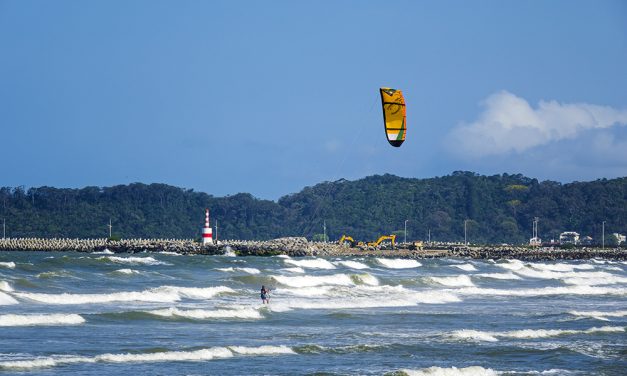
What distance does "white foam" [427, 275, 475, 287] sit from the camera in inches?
1633

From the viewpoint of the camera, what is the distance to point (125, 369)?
17047mm

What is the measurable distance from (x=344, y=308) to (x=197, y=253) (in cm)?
3967

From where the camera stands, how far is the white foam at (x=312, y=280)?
38.4 m

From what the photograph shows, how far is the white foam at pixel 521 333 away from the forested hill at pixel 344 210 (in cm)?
9524

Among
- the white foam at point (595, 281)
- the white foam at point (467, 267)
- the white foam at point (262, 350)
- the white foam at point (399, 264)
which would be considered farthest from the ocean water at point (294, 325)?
the white foam at point (399, 264)

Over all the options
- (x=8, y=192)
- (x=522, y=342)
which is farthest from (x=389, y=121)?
(x=8, y=192)

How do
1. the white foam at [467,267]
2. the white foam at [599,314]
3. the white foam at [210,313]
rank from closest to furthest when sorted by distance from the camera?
the white foam at [210,313], the white foam at [599,314], the white foam at [467,267]

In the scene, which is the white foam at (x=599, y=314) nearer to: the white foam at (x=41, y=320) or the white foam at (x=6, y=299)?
the white foam at (x=41, y=320)

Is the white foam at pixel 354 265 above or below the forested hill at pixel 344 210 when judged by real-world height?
below

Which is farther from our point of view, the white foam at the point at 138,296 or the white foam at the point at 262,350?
the white foam at the point at 138,296

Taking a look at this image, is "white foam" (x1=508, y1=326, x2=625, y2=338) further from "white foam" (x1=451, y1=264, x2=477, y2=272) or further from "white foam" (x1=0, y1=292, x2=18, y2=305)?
"white foam" (x1=451, y1=264, x2=477, y2=272)

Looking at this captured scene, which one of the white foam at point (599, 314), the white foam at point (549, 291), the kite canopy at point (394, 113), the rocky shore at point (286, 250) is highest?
the kite canopy at point (394, 113)

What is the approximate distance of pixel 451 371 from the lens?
58.1 feet

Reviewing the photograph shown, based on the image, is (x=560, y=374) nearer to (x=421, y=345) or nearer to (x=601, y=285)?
(x=421, y=345)
